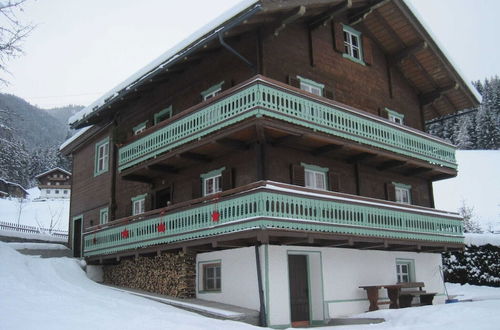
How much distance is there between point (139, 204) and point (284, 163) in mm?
8183

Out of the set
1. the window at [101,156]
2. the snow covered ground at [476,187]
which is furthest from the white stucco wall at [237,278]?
the snow covered ground at [476,187]

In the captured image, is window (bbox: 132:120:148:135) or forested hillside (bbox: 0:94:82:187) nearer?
forested hillside (bbox: 0:94:82:187)

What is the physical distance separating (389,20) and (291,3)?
277 inches

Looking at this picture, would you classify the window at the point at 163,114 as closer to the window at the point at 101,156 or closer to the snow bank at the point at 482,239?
the window at the point at 101,156

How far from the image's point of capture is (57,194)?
93688 millimetres

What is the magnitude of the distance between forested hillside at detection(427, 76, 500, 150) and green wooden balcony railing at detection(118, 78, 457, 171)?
72485 millimetres

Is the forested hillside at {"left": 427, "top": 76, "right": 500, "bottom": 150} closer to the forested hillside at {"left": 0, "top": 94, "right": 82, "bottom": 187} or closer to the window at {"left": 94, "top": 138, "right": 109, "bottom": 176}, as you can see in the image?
the forested hillside at {"left": 0, "top": 94, "right": 82, "bottom": 187}

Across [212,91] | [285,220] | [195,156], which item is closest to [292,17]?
[212,91]

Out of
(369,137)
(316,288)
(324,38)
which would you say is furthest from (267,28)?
(316,288)

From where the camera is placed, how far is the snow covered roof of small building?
1614 cm

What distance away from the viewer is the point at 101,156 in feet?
86.1

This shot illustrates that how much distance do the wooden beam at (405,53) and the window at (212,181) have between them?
1021cm

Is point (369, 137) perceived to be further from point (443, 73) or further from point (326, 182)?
point (443, 73)

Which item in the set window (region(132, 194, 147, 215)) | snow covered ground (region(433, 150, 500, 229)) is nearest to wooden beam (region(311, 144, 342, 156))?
window (region(132, 194, 147, 215))
